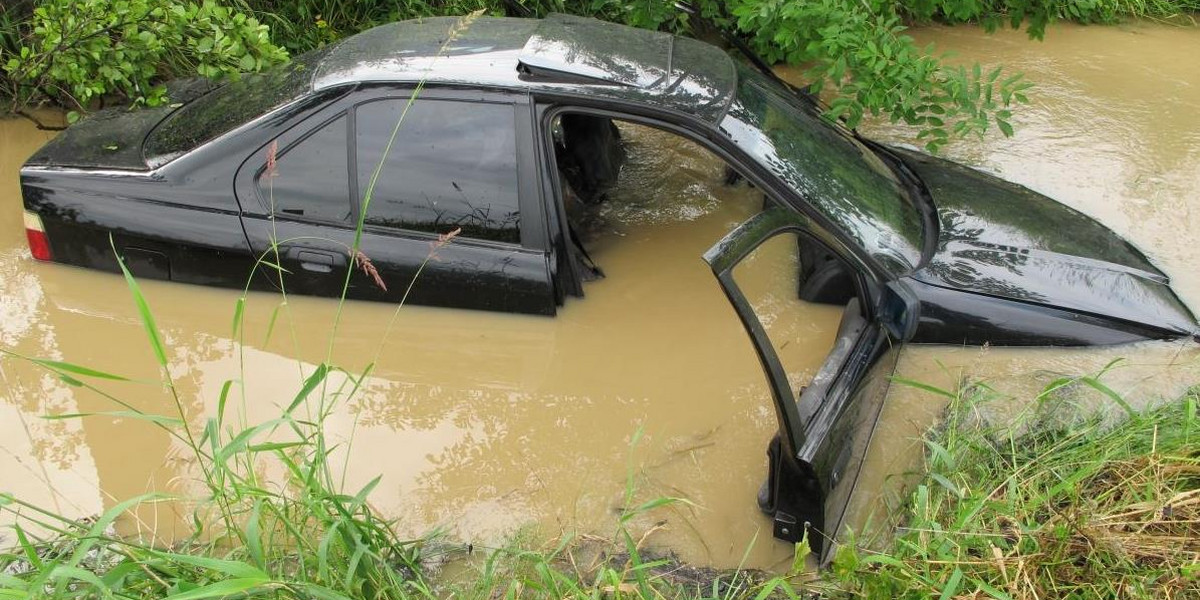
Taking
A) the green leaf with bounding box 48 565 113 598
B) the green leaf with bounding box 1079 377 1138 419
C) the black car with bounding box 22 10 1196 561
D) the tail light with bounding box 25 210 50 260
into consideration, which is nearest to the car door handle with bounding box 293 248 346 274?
the black car with bounding box 22 10 1196 561

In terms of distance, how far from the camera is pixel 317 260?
146 inches

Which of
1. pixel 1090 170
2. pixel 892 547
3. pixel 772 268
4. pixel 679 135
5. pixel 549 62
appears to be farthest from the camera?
pixel 1090 170

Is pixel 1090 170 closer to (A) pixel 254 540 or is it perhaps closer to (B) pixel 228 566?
(A) pixel 254 540

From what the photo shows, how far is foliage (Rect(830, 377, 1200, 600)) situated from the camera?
269 cm

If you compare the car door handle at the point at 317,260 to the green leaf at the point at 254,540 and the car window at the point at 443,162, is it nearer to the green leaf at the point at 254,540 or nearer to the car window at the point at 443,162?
the car window at the point at 443,162

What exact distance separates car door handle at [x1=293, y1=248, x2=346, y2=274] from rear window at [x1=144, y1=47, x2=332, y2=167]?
21.8 inches

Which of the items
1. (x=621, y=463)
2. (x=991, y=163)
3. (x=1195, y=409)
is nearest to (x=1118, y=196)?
(x=991, y=163)

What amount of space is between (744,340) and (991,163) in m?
2.09

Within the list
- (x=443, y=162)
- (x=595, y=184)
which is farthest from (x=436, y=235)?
(x=595, y=184)

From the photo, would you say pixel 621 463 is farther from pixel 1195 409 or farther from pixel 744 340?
pixel 1195 409

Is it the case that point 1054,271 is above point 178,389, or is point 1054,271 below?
above

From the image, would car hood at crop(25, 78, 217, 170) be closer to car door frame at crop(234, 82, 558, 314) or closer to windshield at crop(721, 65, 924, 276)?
car door frame at crop(234, 82, 558, 314)

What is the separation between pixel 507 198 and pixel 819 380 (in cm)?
133

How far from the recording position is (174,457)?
3.27 m
